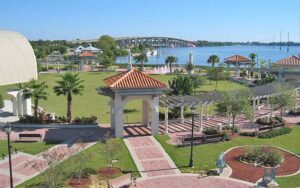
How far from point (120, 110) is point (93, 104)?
16.3 m

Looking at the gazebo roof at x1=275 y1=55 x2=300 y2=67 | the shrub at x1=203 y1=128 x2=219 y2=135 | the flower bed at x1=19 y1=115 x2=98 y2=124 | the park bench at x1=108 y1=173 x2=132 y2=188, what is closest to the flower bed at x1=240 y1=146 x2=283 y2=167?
the shrub at x1=203 y1=128 x2=219 y2=135

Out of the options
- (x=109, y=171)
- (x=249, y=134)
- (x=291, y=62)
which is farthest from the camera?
(x=291, y=62)

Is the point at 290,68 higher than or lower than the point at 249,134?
higher

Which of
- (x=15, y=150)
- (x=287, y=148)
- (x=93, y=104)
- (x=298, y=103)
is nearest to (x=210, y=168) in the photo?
(x=287, y=148)

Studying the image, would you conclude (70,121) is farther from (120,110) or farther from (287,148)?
(287,148)

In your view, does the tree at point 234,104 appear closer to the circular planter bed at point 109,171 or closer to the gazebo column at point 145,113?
the gazebo column at point 145,113

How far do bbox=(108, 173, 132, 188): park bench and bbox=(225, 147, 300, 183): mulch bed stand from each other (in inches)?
254

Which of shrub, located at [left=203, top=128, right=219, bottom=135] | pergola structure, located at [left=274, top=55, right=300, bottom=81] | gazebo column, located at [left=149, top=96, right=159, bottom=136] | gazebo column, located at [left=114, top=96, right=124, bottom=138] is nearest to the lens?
gazebo column, located at [left=114, top=96, right=124, bottom=138]

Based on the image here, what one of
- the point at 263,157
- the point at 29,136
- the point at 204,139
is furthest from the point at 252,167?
the point at 29,136

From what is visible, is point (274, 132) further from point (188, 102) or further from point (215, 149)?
point (188, 102)

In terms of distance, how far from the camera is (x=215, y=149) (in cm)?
2873

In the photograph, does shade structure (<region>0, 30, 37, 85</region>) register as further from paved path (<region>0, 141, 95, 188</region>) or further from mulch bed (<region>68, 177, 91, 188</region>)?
paved path (<region>0, 141, 95, 188</region>)

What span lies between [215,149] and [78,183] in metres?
11.4

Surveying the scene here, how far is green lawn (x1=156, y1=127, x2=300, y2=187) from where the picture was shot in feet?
81.6
